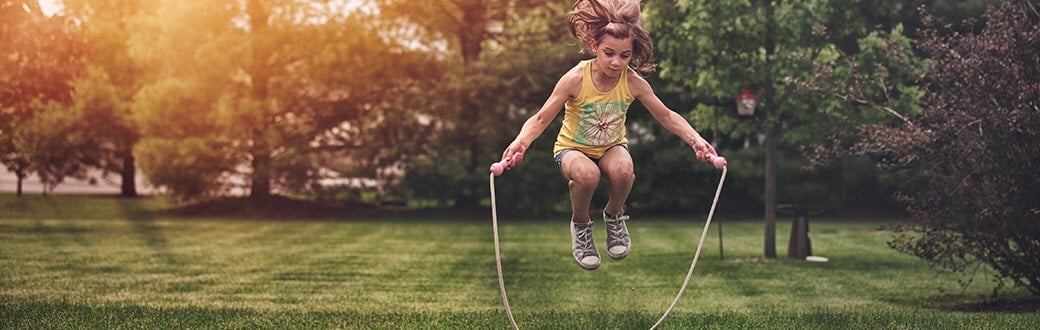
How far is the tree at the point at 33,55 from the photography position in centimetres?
1975

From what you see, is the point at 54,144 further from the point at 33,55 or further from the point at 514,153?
the point at 514,153

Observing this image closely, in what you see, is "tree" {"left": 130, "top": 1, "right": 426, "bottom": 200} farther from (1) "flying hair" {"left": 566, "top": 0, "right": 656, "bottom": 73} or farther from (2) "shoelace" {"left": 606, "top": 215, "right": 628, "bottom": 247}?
(1) "flying hair" {"left": 566, "top": 0, "right": 656, "bottom": 73}

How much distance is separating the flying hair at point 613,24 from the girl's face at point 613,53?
0.03 m

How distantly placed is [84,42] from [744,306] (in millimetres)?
13714

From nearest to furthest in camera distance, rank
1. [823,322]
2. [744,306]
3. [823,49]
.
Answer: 1. [823,322]
2. [744,306]
3. [823,49]

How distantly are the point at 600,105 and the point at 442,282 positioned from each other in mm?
10644

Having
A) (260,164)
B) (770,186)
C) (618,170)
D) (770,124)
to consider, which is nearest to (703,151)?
(618,170)

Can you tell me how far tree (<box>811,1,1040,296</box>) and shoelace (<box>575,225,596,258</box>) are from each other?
6255 mm

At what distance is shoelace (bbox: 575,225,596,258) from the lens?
7.88 meters

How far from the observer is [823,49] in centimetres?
1920

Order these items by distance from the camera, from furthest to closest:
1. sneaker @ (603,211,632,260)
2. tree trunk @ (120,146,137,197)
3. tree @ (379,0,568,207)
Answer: tree trunk @ (120,146,137,197), tree @ (379,0,568,207), sneaker @ (603,211,632,260)

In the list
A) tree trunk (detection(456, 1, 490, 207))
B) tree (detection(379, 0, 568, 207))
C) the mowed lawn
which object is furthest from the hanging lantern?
tree trunk (detection(456, 1, 490, 207))

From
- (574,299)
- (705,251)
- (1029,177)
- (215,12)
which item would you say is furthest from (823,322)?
(215,12)

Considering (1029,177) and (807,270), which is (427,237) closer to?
(807,270)
